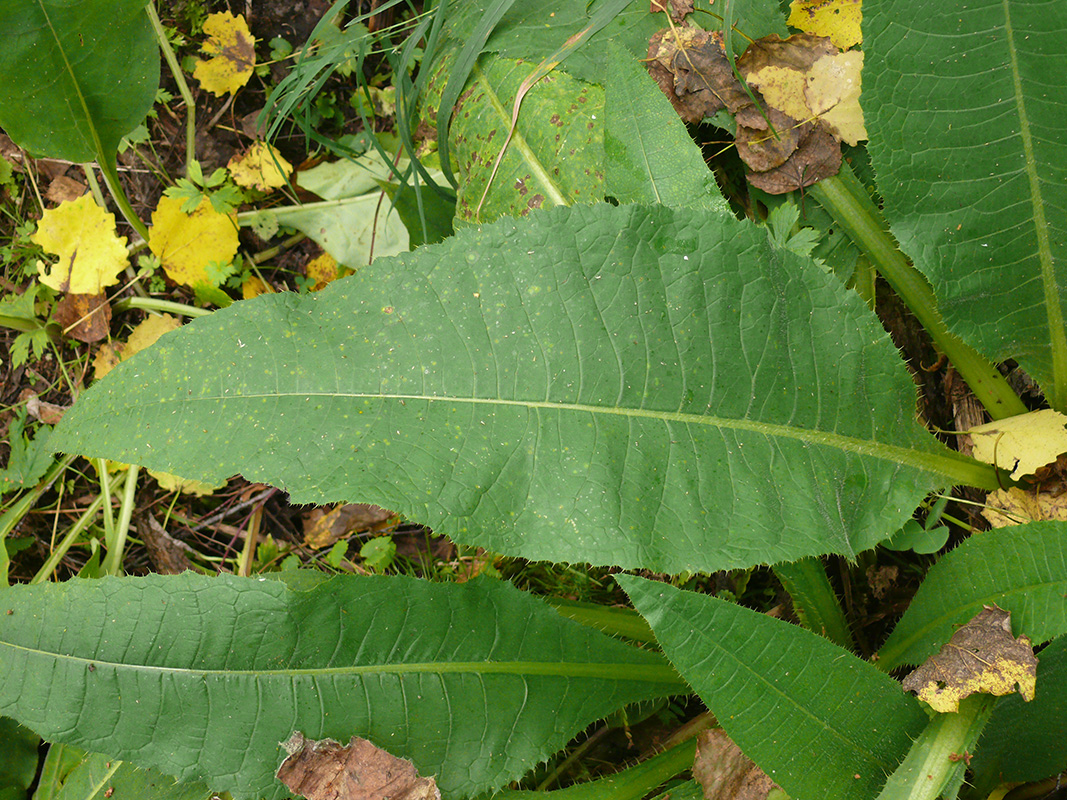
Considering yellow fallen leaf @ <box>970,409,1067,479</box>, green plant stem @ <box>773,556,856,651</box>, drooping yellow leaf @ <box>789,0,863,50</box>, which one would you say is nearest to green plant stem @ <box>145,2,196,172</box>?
drooping yellow leaf @ <box>789,0,863,50</box>

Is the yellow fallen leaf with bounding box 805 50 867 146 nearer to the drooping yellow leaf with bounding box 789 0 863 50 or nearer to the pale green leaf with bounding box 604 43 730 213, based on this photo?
the drooping yellow leaf with bounding box 789 0 863 50

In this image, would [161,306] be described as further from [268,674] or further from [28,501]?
[268,674]

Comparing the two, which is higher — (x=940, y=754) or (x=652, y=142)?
(x=652, y=142)

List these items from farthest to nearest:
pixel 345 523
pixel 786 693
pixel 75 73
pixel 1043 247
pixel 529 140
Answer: pixel 345 523, pixel 75 73, pixel 529 140, pixel 1043 247, pixel 786 693

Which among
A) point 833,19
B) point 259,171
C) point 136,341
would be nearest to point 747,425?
point 833,19

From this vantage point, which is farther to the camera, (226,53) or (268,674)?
(226,53)

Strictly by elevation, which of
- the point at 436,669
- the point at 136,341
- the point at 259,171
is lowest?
the point at 436,669

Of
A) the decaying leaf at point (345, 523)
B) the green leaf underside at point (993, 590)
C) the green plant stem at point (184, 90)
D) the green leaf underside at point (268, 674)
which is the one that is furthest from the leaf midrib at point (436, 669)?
the green plant stem at point (184, 90)
